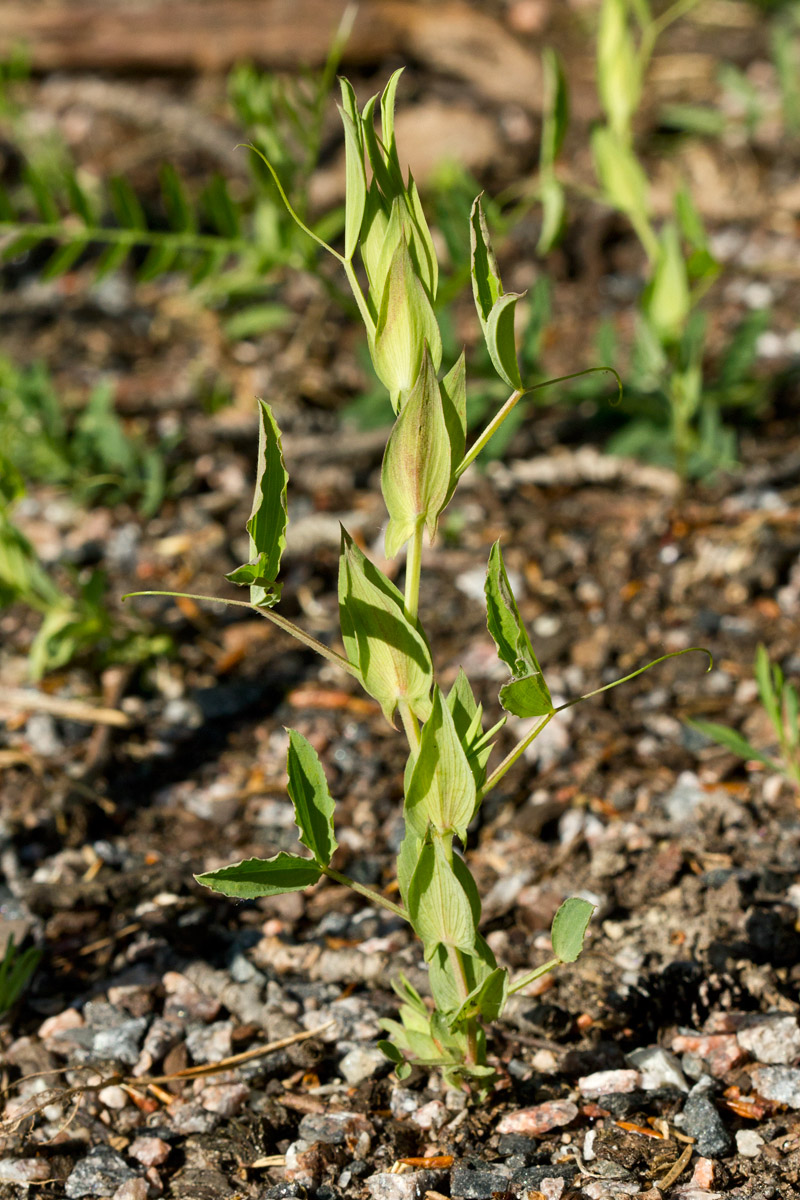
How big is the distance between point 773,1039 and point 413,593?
2.76 feet

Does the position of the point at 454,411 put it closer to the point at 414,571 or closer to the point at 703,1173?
the point at 414,571

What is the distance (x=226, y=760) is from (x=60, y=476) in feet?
3.13

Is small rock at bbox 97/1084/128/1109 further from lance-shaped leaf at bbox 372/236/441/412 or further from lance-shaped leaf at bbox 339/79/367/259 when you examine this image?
lance-shaped leaf at bbox 339/79/367/259

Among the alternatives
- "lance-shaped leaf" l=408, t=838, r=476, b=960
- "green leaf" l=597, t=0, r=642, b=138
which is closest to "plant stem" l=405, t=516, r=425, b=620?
"lance-shaped leaf" l=408, t=838, r=476, b=960

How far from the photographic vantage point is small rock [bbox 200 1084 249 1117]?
5.21ft

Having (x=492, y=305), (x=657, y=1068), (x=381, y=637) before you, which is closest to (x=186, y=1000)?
(x=657, y=1068)

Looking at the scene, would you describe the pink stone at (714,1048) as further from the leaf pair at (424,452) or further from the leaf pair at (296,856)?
the leaf pair at (424,452)

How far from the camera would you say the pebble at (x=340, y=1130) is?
1498mm

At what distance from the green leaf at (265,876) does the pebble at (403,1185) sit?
425mm

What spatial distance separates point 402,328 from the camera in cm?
119

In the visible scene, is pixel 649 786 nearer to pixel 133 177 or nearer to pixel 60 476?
pixel 60 476

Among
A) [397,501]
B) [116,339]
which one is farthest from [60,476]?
[397,501]

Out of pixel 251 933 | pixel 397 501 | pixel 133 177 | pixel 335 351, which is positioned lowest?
pixel 251 933

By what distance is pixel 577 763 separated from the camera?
2.15 m
